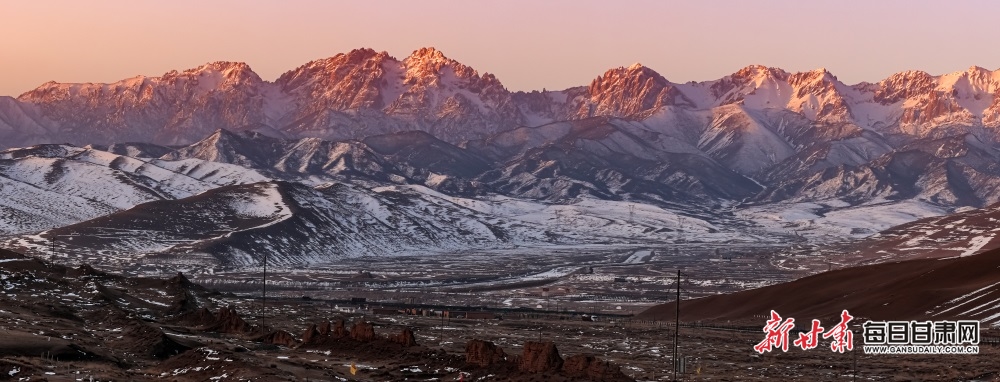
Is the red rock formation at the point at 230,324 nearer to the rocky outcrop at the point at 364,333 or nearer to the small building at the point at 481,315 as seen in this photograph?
the rocky outcrop at the point at 364,333

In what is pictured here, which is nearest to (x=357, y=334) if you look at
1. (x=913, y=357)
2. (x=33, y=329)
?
(x=33, y=329)

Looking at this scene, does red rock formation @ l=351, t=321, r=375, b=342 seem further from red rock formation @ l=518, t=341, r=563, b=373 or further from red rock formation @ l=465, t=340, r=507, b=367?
red rock formation @ l=518, t=341, r=563, b=373

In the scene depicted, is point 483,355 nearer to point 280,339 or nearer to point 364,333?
point 364,333

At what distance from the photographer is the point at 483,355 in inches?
3152

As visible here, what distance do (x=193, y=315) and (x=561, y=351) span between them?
37.5 meters

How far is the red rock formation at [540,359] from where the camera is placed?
75438 millimetres

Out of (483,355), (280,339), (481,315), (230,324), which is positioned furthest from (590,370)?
(481,315)

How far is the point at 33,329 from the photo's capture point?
10075 cm

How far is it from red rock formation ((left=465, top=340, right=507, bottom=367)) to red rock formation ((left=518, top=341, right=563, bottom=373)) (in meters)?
3.56

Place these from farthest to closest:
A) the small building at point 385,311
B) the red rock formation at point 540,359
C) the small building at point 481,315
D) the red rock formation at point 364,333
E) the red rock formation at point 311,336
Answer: the small building at point 385,311, the small building at point 481,315, the red rock formation at point 311,336, the red rock formation at point 364,333, the red rock formation at point 540,359

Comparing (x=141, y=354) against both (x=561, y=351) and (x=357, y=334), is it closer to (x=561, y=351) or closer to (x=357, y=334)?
(x=357, y=334)

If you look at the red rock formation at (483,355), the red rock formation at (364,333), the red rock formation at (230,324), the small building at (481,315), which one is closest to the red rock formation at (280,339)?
the red rock formation at (364,333)

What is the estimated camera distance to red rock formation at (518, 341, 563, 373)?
247ft

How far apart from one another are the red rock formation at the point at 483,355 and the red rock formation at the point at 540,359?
3.56 meters
